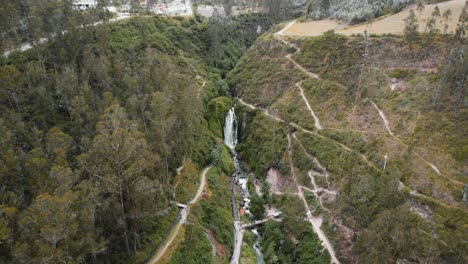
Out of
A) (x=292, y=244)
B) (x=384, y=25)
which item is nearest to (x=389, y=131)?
(x=292, y=244)

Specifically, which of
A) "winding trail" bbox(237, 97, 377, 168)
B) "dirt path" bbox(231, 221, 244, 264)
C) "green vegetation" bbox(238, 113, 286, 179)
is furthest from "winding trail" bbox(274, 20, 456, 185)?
"dirt path" bbox(231, 221, 244, 264)

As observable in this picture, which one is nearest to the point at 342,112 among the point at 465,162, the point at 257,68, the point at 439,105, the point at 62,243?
the point at 439,105

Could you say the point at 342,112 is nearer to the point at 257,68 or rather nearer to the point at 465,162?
the point at 465,162

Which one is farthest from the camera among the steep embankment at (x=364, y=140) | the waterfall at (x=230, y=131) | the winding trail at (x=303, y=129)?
the waterfall at (x=230, y=131)

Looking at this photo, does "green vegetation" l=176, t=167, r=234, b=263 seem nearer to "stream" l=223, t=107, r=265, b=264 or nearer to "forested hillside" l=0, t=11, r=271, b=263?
"stream" l=223, t=107, r=265, b=264

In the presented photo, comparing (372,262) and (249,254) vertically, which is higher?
(372,262)

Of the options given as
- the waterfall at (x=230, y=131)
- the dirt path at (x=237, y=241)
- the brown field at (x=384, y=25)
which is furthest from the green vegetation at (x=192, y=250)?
the brown field at (x=384, y=25)

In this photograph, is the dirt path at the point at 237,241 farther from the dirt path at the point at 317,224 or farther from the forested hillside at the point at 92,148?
the dirt path at the point at 317,224
